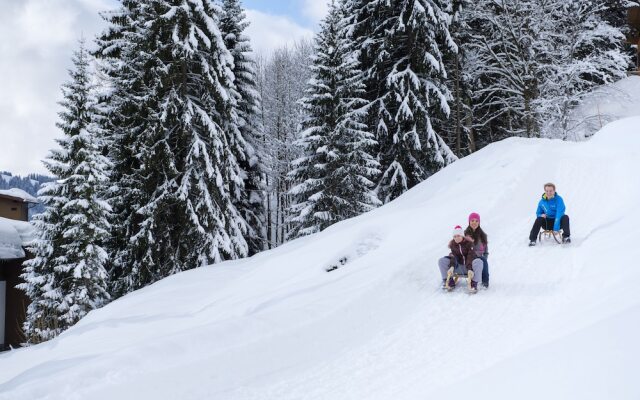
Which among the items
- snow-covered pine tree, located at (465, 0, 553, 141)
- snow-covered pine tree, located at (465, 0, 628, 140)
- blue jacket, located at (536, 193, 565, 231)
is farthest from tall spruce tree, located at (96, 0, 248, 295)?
snow-covered pine tree, located at (465, 0, 553, 141)

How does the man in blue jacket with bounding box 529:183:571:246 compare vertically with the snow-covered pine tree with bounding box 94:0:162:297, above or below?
below

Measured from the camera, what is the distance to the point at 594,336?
409 cm

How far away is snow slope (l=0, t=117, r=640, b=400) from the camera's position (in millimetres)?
4312

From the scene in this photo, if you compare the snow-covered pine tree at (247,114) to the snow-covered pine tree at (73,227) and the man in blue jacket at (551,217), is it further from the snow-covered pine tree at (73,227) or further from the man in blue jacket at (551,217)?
the man in blue jacket at (551,217)

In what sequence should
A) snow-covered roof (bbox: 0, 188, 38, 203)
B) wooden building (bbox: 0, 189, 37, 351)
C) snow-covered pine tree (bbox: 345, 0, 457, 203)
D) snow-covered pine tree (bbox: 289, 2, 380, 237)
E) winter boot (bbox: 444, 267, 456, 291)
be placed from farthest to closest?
snow-covered roof (bbox: 0, 188, 38, 203)
wooden building (bbox: 0, 189, 37, 351)
snow-covered pine tree (bbox: 345, 0, 457, 203)
snow-covered pine tree (bbox: 289, 2, 380, 237)
winter boot (bbox: 444, 267, 456, 291)

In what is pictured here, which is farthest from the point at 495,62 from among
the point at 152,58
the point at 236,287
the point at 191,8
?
the point at 236,287

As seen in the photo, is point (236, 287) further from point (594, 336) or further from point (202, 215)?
point (594, 336)

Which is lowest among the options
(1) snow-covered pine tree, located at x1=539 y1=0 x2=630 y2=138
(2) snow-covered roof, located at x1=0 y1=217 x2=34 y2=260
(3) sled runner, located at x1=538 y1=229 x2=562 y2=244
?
(3) sled runner, located at x1=538 y1=229 x2=562 y2=244

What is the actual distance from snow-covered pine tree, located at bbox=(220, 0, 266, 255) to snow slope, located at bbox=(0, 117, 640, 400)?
33.6ft

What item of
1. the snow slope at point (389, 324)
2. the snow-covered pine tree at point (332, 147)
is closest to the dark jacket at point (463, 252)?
the snow slope at point (389, 324)

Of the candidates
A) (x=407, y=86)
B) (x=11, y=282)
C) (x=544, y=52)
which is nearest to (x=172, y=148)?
(x=407, y=86)

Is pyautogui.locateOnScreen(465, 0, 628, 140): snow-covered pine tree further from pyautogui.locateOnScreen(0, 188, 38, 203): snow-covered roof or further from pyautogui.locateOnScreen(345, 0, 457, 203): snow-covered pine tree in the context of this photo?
pyautogui.locateOnScreen(0, 188, 38, 203): snow-covered roof

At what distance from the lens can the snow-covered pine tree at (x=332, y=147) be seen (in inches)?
666

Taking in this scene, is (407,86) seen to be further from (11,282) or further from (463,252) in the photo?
(11,282)
